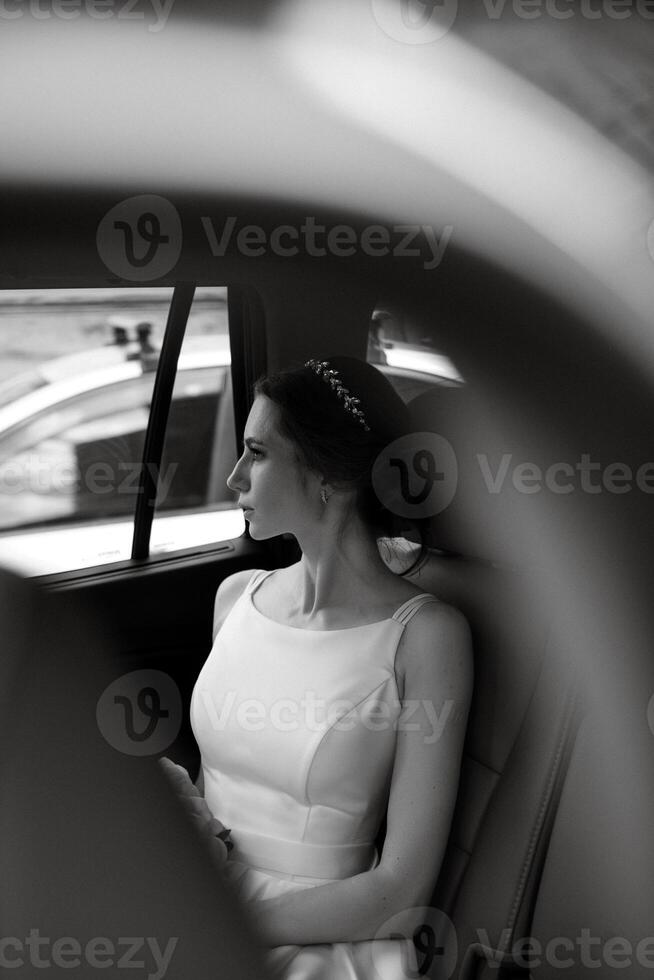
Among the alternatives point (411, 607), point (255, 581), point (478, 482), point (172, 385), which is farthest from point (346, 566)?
Result: point (172, 385)

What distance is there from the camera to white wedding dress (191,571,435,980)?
1580 millimetres

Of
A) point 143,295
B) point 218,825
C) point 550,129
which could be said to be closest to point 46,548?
point 143,295

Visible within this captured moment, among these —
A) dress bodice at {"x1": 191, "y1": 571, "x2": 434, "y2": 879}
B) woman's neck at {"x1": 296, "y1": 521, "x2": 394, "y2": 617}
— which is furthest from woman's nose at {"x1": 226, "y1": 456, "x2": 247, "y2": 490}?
dress bodice at {"x1": 191, "y1": 571, "x2": 434, "y2": 879}

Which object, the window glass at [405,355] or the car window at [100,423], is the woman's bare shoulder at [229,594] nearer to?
the car window at [100,423]

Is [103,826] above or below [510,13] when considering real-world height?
below

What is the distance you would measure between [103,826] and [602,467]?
59 cm

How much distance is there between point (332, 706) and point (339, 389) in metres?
0.50

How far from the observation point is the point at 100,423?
9.27 ft

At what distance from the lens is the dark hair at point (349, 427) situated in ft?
5.57

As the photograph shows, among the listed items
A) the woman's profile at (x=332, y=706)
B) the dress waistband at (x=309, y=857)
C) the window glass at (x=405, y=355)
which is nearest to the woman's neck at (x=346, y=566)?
the woman's profile at (x=332, y=706)

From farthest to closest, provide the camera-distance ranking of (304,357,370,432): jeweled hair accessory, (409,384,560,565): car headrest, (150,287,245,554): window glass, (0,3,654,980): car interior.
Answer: (150,287,245,554): window glass → (304,357,370,432): jeweled hair accessory → (409,384,560,565): car headrest → (0,3,654,980): car interior

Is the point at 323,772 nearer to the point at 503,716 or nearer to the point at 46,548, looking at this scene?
the point at 503,716

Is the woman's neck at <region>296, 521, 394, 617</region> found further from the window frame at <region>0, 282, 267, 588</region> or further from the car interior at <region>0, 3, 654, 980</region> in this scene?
the window frame at <region>0, 282, 267, 588</region>

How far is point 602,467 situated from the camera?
1039mm
